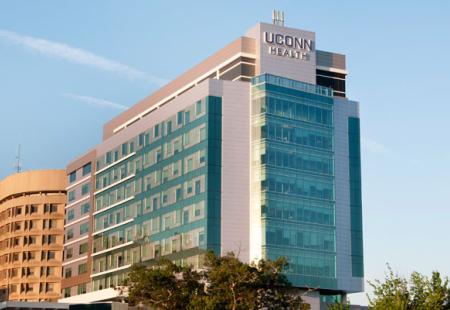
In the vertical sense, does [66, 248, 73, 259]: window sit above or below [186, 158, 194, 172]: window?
below

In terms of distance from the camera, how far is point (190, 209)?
126 meters

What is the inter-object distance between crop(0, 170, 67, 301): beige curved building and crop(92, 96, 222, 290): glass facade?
39.5m

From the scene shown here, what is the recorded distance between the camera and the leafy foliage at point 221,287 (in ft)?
312

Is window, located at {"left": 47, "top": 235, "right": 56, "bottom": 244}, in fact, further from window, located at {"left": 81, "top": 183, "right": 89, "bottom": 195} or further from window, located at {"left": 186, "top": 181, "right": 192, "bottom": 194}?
window, located at {"left": 186, "top": 181, "right": 192, "bottom": 194}

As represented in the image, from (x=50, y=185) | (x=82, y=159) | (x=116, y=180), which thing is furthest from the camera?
(x=50, y=185)

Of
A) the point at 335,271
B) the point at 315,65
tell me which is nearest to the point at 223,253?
the point at 335,271

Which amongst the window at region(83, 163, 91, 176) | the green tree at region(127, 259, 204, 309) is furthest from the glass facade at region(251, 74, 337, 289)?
the window at region(83, 163, 91, 176)

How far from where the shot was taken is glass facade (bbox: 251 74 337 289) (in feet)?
405

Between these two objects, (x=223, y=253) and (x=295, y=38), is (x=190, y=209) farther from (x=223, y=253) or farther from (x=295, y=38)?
(x=295, y=38)

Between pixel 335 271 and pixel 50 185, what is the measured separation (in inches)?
3262

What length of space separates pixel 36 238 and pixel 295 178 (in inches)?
3344

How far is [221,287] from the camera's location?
95375mm

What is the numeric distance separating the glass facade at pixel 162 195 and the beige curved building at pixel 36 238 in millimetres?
39532

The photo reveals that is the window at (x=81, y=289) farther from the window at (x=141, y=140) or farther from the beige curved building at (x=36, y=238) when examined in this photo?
the beige curved building at (x=36, y=238)
